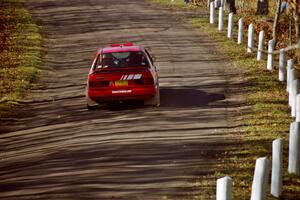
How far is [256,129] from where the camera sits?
16.1m

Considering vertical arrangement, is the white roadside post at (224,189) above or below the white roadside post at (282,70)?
above

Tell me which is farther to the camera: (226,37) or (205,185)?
(226,37)

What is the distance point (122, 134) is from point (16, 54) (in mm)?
13963

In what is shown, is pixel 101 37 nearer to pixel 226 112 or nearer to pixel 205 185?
pixel 226 112

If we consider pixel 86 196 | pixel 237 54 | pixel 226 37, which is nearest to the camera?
pixel 86 196

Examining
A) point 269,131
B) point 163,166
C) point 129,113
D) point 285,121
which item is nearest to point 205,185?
point 163,166

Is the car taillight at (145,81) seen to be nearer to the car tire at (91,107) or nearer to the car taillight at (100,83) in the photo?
the car taillight at (100,83)

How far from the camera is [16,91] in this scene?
22.5 meters

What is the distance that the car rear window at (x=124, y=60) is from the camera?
62.6ft

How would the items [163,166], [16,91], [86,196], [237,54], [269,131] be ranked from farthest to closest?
[237,54] < [16,91] < [269,131] < [163,166] < [86,196]

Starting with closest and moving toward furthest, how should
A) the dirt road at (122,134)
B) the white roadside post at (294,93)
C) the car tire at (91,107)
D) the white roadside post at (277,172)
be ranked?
the white roadside post at (277,172) → the dirt road at (122,134) → the white roadside post at (294,93) → the car tire at (91,107)

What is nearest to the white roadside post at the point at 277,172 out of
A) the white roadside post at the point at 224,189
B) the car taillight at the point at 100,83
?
the white roadside post at the point at 224,189

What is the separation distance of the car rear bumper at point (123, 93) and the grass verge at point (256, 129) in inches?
94.3

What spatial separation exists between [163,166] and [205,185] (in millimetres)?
1472
